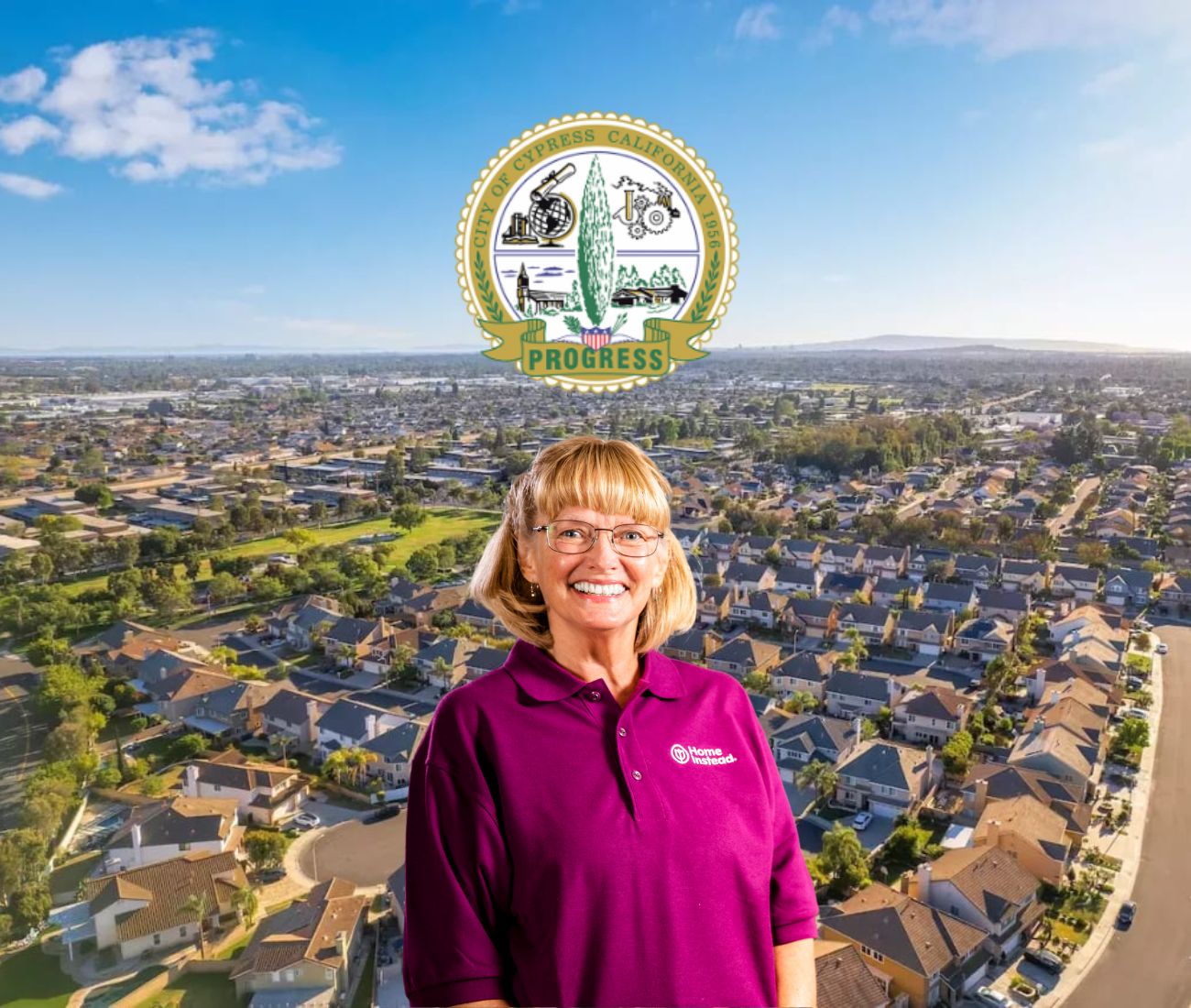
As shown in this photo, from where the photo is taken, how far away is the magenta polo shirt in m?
0.62

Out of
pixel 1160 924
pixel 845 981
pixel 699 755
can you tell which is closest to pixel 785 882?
pixel 699 755

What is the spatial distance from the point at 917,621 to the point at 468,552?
556 centimetres

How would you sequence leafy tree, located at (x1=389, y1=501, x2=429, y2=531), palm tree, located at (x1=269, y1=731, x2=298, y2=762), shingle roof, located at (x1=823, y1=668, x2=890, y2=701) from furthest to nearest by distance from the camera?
leafy tree, located at (x1=389, y1=501, x2=429, y2=531)
shingle roof, located at (x1=823, y1=668, x2=890, y2=701)
palm tree, located at (x1=269, y1=731, x2=298, y2=762)

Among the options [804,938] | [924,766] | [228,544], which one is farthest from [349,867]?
[228,544]

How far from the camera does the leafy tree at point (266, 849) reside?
443cm

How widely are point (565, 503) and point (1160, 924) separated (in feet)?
15.8

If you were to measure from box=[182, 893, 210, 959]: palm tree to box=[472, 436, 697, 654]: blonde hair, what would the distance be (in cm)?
398

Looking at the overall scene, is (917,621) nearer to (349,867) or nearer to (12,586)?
(349,867)

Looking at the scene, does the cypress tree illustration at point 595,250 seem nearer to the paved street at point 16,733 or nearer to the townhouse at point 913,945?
the townhouse at point 913,945

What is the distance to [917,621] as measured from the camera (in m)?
8.19

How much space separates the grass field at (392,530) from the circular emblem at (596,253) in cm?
807

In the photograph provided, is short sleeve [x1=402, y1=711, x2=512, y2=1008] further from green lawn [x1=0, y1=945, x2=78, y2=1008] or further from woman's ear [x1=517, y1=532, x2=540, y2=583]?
green lawn [x1=0, y1=945, x2=78, y2=1008]

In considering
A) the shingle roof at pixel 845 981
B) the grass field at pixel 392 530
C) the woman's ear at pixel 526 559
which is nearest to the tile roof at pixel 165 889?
the shingle roof at pixel 845 981

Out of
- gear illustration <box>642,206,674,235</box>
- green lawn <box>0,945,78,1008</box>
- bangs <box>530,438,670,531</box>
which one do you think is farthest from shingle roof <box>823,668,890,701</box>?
bangs <box>530,438,670,531</box>
